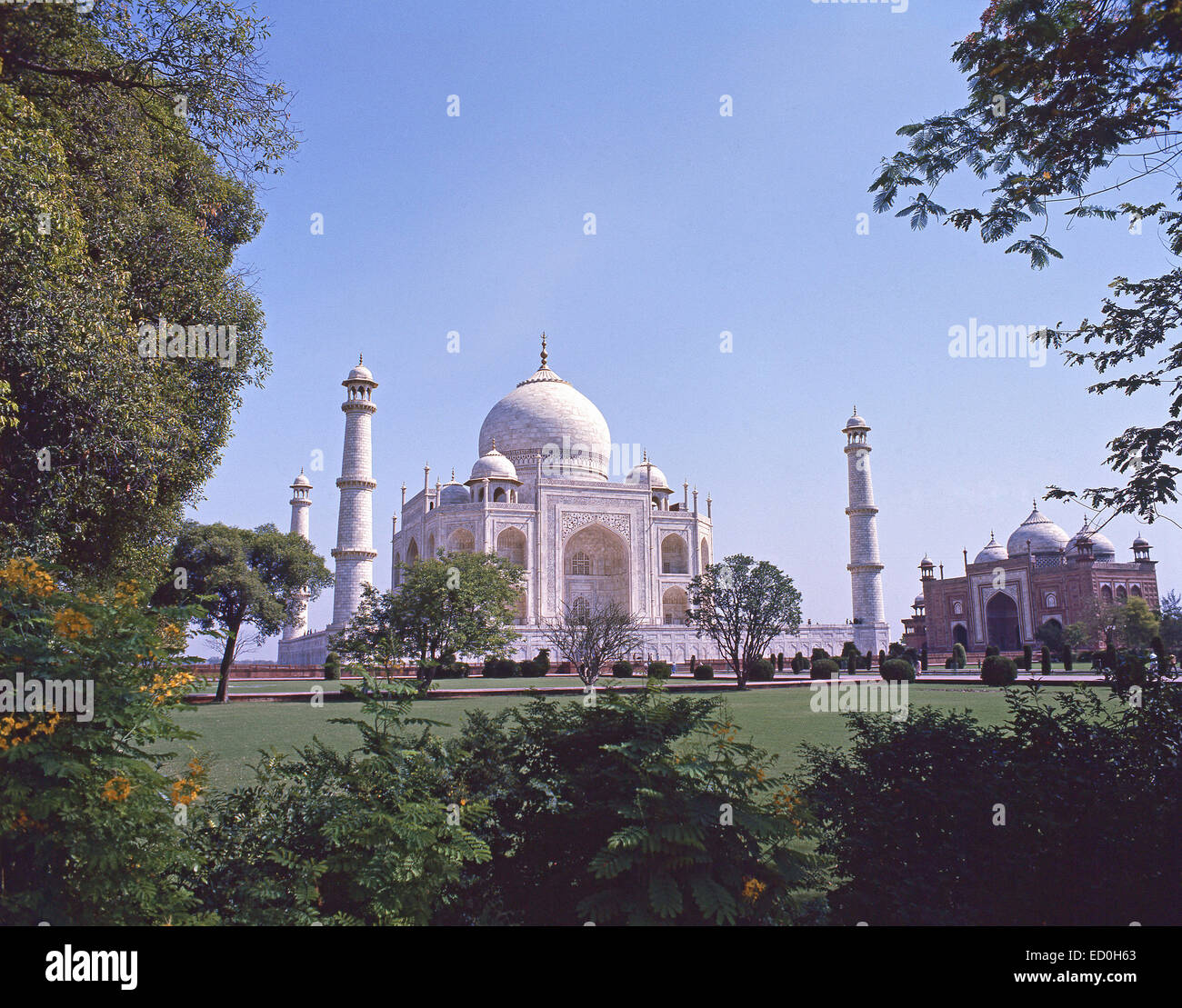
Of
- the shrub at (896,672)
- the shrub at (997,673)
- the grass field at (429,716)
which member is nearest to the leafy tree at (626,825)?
the grass field at (429,716)

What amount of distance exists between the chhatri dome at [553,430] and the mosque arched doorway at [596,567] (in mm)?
3100

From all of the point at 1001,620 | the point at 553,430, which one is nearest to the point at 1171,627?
the point at 1001,620

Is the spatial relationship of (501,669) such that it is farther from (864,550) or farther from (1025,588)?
(1025,588)

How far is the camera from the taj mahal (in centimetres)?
3488

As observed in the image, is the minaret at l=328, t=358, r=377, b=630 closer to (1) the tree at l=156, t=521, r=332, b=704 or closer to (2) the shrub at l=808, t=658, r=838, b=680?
(1) the tree at l=156, t=521, r=332, b=704

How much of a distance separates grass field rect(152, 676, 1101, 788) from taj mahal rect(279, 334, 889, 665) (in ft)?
50.9

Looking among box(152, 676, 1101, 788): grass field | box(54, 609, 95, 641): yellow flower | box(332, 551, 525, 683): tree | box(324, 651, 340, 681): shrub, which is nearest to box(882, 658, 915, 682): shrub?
box(152, 676, 1101, 788): grass field

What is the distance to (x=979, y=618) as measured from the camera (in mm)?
47438

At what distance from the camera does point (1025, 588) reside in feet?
149

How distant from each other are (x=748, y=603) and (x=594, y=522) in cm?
1426

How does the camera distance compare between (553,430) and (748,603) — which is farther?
(553,430)
